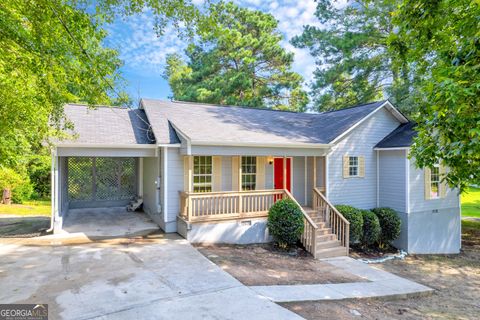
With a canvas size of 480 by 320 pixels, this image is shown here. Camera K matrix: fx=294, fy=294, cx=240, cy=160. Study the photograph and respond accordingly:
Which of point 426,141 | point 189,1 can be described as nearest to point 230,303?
point 426,141

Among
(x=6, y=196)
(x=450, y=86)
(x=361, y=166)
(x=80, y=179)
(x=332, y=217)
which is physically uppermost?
(x=450, y=86)

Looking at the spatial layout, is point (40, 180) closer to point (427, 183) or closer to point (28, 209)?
point (28, 209)

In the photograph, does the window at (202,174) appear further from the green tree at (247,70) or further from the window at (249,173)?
the green tree at (247,70)

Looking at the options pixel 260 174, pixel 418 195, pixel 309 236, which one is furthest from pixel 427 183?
pixel 260 174

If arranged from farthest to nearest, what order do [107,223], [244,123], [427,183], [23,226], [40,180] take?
[40,180] < [244,123] < [427,183] < [107,223] < [23,226]

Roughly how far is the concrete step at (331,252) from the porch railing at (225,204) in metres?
2.15

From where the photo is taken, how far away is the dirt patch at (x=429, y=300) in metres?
5.47

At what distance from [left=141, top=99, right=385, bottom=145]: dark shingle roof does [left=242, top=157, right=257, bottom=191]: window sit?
113 centimetres

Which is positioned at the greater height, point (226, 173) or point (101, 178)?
point (226, 173)

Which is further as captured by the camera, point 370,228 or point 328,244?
point 370,228

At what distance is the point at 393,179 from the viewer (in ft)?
39.3

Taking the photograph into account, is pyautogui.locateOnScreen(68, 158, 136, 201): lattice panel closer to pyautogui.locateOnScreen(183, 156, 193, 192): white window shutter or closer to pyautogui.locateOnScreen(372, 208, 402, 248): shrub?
pyautogui.locateOnScreen(183, 156, 193, 192): white window shutter

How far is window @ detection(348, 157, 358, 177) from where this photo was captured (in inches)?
473

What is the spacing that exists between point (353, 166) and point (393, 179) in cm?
167
